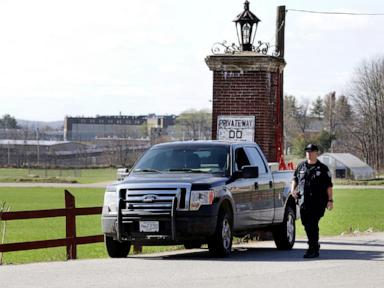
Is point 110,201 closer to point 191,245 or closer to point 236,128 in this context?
point 191,245

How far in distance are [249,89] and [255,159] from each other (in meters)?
3.88

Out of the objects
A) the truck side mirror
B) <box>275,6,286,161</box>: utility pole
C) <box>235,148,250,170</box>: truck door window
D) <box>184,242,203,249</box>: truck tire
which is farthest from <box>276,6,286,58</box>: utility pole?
the truck side mirror

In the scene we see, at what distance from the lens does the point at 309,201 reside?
52.1 ft

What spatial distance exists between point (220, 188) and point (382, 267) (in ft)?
9.60

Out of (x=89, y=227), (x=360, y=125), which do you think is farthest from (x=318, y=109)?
(x=89, y=227)

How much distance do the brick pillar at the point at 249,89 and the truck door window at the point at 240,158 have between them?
4165 mm

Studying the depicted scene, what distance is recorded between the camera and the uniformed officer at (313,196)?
15.9 m

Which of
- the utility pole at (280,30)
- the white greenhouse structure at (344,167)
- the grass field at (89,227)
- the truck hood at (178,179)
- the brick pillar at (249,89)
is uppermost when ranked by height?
the utility pole at (280,30)

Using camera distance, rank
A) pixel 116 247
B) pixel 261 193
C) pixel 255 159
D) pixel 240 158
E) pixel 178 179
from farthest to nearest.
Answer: pixel 255 159, pixel 261 193, pixel 240 158, pixel 116 247, pixel 178 179

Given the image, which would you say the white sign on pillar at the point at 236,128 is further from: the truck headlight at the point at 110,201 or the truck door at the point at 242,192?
the truck headlight at the point at 110,201

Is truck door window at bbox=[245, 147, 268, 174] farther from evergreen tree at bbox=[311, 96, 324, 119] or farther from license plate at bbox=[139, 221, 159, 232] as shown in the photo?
evergreen tree at bbox=[311, 96, 324, 119]

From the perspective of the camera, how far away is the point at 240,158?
56.7 feet

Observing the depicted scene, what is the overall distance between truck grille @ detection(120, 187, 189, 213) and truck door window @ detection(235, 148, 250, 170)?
78.7 inches

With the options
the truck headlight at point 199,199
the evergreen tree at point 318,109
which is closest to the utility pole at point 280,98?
the truck headlight at point 199,199
